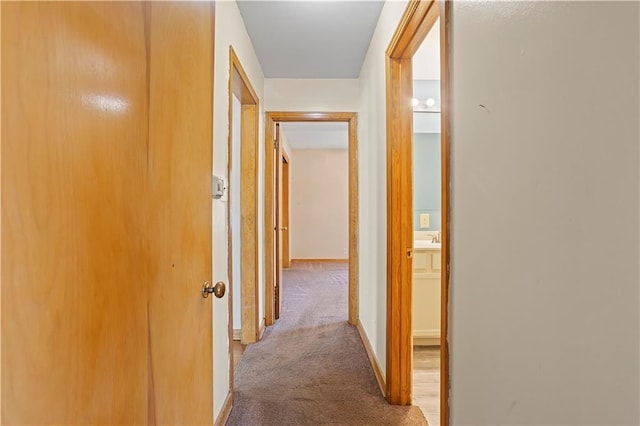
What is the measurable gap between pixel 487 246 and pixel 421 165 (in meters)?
2.56

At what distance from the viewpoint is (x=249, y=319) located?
9.43 feet

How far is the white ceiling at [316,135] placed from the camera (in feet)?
17.1

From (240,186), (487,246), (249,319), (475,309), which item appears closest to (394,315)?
(475,309)

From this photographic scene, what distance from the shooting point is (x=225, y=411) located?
185cm

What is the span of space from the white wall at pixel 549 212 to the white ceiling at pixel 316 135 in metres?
3.93

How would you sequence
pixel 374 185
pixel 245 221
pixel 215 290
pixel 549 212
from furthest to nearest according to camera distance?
pixel 245 221
pixel 374 185
pixel 215 290
pixel 549 212

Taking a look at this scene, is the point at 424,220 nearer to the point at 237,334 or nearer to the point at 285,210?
the point at 237,334

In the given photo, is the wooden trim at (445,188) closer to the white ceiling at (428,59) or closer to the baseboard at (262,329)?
the white ceiling at (428,59)

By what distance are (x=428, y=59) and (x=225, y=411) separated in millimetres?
2806

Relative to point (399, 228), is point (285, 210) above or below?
above

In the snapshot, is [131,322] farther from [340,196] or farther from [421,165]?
[340,196]

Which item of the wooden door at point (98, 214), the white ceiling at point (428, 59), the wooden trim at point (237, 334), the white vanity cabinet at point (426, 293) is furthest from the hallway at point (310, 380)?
the white ceiling at point (428, 59)

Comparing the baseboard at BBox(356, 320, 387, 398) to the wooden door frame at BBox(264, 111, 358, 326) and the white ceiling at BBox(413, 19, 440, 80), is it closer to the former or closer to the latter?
the wooden door frame at BBox(264, 111, 358, 326)

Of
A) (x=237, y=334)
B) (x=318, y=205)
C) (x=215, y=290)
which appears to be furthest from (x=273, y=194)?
(x=318, y=205)
